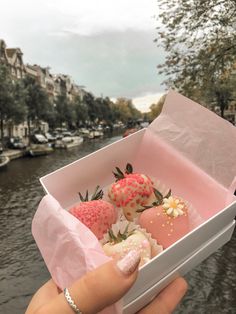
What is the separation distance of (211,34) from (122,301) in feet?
45.1

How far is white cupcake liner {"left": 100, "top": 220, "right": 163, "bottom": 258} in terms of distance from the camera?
1753 mm

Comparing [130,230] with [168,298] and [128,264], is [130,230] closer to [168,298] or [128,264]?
[168,298]

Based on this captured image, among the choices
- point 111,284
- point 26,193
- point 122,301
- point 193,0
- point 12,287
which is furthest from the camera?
point 26,193

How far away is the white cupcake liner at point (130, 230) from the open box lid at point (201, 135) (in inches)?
15.0

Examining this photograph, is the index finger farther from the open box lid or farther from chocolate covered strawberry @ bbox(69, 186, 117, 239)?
the open box lid

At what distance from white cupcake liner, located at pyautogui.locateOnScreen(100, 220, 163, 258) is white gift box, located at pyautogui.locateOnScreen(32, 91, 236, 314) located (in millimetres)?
150

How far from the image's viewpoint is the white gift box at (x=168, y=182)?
1439 millimetres

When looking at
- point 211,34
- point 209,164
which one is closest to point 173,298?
point 209,164

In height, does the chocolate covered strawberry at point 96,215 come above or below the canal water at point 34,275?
above

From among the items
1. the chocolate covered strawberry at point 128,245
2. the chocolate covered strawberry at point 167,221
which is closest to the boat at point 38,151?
the chocolate covered strawberry at point 167,221

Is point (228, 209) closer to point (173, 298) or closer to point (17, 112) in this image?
point (173, 298)

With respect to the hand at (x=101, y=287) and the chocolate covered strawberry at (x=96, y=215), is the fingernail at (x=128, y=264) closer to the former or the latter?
the hand at (x=101, y=287)

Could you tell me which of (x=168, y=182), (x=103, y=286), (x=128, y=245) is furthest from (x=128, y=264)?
(x=168, y=182)

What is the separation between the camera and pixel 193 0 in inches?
547
